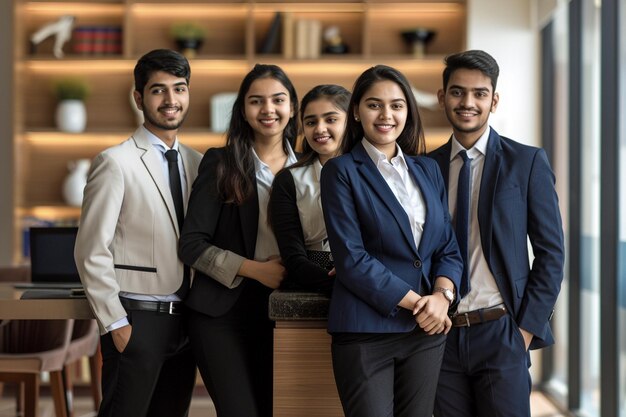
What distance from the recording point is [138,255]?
251 centimetres

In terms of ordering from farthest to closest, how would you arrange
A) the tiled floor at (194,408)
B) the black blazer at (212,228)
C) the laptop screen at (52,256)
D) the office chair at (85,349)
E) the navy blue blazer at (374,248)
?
1. the tiled floor at (194,408)
2. the office chair at (85,349)
3. the laptop screen at (52,256)
4. the black blazer at (212,228)
5. the navy blue blazer at (374,248)

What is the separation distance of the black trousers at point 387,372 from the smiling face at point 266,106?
747 mm

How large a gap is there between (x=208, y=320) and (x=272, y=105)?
0.64 meters

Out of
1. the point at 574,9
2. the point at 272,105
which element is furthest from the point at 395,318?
the point at 574,9

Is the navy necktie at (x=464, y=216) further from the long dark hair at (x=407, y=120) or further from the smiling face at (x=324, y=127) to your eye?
the smiling face at (x=324, y=127)

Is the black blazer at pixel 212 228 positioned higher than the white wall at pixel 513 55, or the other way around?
the white wall at pixel 513 55

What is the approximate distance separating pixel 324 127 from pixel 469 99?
0.52 m

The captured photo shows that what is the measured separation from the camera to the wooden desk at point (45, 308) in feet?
8.66

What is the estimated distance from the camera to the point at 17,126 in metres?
5.69

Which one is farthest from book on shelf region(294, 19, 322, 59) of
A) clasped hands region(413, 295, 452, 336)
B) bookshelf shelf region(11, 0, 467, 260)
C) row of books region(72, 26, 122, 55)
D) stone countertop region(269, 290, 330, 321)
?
clasped hands region(413, 295, 452, 336)

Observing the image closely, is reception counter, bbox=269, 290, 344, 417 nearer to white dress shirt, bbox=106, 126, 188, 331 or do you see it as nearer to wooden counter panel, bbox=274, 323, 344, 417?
wooden counter panel, bbox=274, 323, 344, 417

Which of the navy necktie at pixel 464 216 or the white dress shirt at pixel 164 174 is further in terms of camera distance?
the white dress shirt at pixel 164 174

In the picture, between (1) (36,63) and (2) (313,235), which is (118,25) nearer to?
(1) (36,63)

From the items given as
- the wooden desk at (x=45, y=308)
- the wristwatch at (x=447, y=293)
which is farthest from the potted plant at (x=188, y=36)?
the wristwatch at (x=447, y=293)
